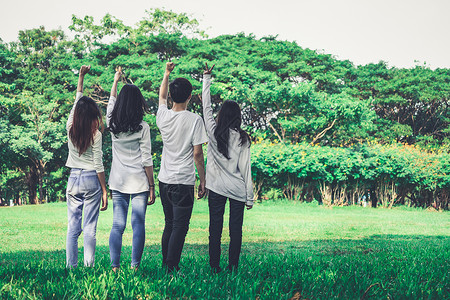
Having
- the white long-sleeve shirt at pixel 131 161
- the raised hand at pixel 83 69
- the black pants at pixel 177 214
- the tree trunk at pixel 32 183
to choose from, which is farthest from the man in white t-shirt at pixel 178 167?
the tree trunk at pixel 32 183

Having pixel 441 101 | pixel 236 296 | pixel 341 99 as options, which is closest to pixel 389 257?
pixel 236 296

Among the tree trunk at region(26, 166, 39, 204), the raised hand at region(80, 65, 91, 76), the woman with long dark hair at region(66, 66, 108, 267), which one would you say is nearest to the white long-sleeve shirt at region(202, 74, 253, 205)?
the woman with long dark hair at region(66, 66, 108, 267)

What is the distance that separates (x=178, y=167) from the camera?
4145mm

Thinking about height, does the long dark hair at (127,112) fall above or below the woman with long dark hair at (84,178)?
above

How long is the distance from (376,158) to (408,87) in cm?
1418

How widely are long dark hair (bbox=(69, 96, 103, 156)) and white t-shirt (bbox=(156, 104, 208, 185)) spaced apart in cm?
78

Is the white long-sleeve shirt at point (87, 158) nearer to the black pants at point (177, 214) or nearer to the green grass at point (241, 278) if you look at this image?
the black pants at point (177, 214)

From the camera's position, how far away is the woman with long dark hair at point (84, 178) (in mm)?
4324

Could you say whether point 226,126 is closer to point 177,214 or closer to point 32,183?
point 177,214

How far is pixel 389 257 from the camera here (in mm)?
6133

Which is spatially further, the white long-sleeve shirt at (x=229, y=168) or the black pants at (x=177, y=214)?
the white long-sleeve shirt at (x=229, y=168)

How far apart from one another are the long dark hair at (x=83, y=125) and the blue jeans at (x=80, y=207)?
0.29 meters

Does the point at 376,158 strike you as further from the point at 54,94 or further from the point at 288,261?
the point at 54,94

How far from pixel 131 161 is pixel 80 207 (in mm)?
739
